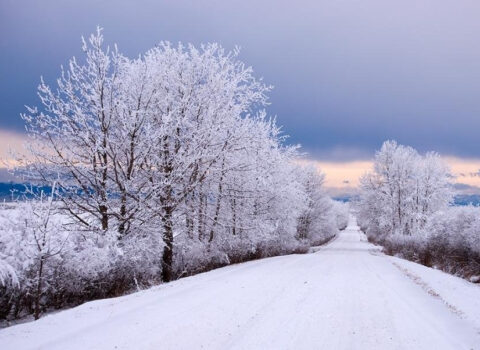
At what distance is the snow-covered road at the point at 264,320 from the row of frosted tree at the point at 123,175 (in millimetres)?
2611

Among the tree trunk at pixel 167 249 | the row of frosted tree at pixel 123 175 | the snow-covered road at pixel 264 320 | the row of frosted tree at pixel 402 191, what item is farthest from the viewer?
the row of frosted tree at pixel 402 191

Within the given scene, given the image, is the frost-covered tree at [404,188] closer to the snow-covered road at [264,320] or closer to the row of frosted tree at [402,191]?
the row of frosted tree at [402,191]

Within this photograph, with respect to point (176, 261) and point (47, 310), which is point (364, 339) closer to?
point (47, 310)

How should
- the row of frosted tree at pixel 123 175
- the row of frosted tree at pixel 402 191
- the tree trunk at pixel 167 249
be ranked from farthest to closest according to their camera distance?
1. the row of frosted tree at pixel 402 191
2. the tree trunk at pixel 167 249
3. the row of frosted tree at pixel 123 175

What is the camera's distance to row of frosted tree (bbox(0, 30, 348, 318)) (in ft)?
37.6

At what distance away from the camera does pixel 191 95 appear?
17.9m

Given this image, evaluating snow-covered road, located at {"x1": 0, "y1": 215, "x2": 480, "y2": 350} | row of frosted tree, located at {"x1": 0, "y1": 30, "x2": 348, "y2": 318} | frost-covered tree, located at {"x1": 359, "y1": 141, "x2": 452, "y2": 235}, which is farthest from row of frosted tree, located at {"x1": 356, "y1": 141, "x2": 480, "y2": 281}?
snow-covered road, located at {"x1": 0, "y1": 215, "x2": 480, "y2": 350}

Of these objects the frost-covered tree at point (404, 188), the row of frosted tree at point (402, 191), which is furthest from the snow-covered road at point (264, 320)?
the frost-covered tree at point (404, 188)

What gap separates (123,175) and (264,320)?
942 cm

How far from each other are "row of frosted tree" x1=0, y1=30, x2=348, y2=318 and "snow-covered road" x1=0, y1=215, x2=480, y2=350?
2.61 meters

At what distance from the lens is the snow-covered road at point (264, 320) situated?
6598 millimetres

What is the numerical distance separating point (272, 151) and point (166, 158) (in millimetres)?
12044

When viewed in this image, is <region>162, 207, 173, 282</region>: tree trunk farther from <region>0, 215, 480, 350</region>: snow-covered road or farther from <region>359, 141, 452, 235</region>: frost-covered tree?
<region>359, 141, 452, 235</region>: frost-covered tree

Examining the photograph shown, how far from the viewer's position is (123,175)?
1538 cm
